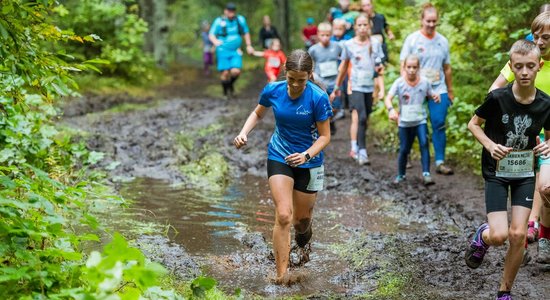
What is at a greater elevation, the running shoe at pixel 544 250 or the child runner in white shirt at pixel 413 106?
Result: the child runner in white shirt at pixel 413 106

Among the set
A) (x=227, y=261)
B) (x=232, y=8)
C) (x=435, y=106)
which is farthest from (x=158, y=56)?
(x=227, y=261)

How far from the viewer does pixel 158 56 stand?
24.9 m

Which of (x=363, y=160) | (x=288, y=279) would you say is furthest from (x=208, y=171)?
(x=288, y=279)

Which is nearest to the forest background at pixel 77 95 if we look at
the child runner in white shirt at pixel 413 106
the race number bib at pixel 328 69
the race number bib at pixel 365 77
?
the child runner in white shirt at pixel 413 106

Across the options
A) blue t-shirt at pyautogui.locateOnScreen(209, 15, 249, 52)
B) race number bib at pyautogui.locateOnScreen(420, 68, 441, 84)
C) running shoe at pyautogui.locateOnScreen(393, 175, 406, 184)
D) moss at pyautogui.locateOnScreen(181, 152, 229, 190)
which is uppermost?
blue t-shirt at pyautogui.locateOnScreen(209, 15, 249, 52)

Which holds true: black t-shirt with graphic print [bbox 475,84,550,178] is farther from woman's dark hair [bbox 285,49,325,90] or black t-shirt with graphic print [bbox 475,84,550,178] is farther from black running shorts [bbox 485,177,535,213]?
woman's dark hair [bbox 285,49,325,90]

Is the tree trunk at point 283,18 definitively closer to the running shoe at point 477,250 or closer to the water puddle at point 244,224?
the water puddle at point 244,224

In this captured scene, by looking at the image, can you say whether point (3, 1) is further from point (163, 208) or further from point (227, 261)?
point (163, 208)

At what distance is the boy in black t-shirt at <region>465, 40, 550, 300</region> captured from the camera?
561cm

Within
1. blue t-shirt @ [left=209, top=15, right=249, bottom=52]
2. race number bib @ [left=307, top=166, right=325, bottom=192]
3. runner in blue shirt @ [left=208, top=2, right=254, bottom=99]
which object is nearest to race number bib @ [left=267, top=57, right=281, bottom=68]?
runner in blue shirt @ [left=208, top=2, right=254, bottom=99]

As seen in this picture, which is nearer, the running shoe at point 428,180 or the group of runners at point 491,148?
the group of runners at point 491,148

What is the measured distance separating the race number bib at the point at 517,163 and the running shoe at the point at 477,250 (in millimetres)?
556

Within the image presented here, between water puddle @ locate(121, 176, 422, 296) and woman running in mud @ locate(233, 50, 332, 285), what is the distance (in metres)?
0.45

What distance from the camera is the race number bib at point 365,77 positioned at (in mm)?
11906
